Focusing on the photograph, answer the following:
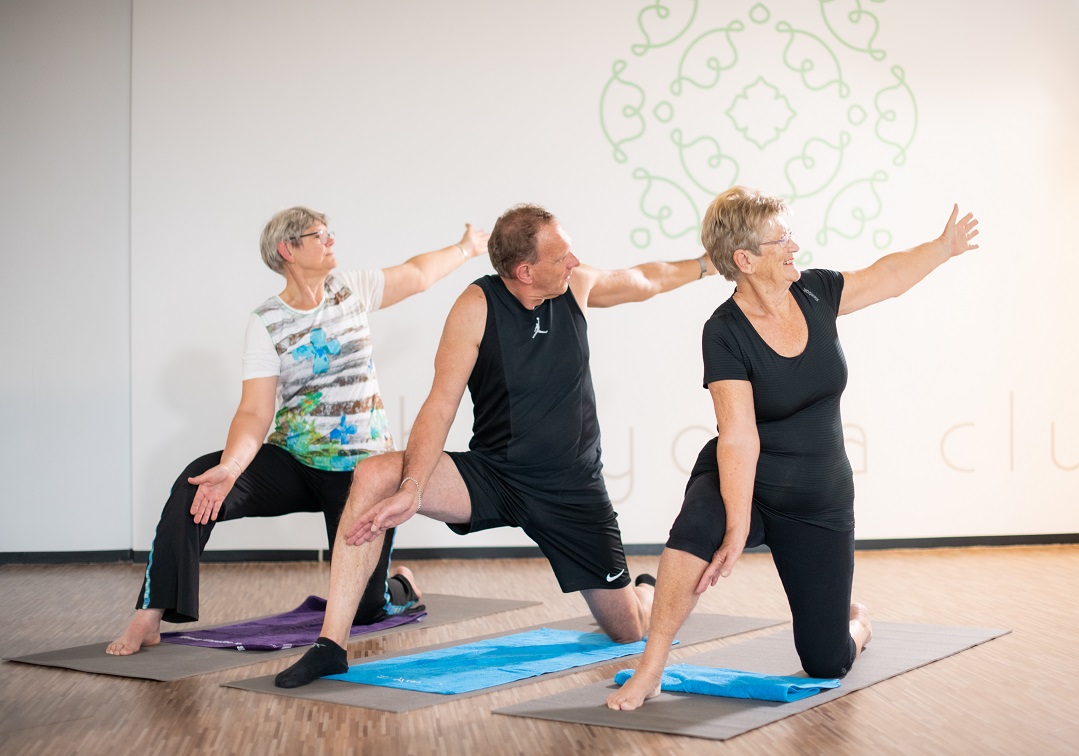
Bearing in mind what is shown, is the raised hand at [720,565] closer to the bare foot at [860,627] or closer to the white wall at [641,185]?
the bare foot at [860,627]

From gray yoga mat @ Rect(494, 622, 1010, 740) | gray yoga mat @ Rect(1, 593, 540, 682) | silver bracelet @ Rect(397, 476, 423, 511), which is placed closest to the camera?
gray yoga mat @ Rect(494, 622, 1010, 740)

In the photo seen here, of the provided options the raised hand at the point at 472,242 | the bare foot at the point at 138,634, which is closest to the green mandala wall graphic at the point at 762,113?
the raised hand at the point at 472,242

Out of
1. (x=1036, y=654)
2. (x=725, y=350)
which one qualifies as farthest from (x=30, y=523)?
(x=1036, y=654)

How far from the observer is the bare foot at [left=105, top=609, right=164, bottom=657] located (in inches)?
121

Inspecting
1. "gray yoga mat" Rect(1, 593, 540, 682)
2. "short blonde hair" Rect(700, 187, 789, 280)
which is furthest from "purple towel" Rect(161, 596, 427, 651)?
"short blonde hair" Rect(700, 187, 789, 280)

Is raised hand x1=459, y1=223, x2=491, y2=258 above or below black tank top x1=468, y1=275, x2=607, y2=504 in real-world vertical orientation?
above

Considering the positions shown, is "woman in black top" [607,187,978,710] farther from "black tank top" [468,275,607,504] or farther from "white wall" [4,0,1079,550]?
"white wall" [4,0,1079,550]

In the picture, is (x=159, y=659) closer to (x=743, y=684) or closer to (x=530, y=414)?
(x=530, y=414)

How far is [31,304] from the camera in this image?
488cm

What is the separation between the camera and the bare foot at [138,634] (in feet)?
10.1

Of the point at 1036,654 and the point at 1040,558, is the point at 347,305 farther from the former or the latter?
the point at 1040,558

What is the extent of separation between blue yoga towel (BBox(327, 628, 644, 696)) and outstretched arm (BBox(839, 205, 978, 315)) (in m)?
1.10

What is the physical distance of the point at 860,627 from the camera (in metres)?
2.93

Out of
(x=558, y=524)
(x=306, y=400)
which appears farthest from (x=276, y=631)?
(x=558, y=524)
